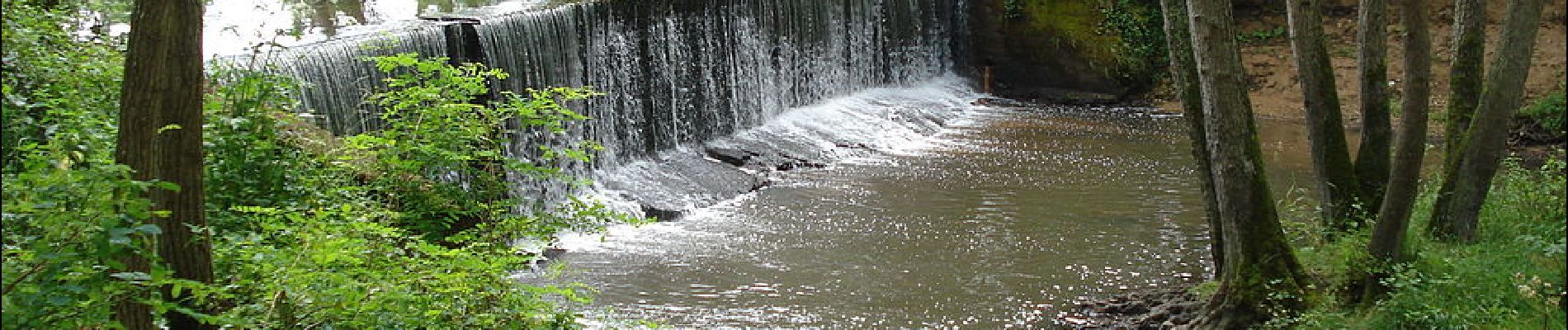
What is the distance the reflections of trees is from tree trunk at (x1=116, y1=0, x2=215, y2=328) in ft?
18.5

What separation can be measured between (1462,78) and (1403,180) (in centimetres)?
142

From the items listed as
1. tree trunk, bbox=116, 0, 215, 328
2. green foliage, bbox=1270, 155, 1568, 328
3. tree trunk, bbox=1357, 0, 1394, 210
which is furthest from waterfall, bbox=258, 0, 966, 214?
tree trunk, bbox=1357, 0, 1394, 210

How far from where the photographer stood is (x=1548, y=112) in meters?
15.9

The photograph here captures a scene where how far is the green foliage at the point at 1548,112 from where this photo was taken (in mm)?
15278

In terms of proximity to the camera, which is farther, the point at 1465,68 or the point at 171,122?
the point at 1465,68

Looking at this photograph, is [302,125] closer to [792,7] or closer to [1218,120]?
[1218,120]

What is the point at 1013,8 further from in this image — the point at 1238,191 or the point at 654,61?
the point at 1238,191

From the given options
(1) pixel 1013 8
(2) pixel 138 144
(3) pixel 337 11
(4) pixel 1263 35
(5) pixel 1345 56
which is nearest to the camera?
(2) pixel 138 144

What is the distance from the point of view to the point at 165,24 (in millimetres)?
5020

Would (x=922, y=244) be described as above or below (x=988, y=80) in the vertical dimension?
below

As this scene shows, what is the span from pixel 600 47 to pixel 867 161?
10.9 feet

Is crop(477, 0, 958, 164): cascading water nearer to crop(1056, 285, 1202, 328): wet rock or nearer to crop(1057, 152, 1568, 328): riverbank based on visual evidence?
crop(1056, 285, 1202, 328): wet rock

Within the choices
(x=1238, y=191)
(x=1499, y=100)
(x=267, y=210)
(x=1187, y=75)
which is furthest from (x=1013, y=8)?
(x=267, y=210)

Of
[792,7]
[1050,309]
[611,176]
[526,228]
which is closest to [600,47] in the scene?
[611,176]
